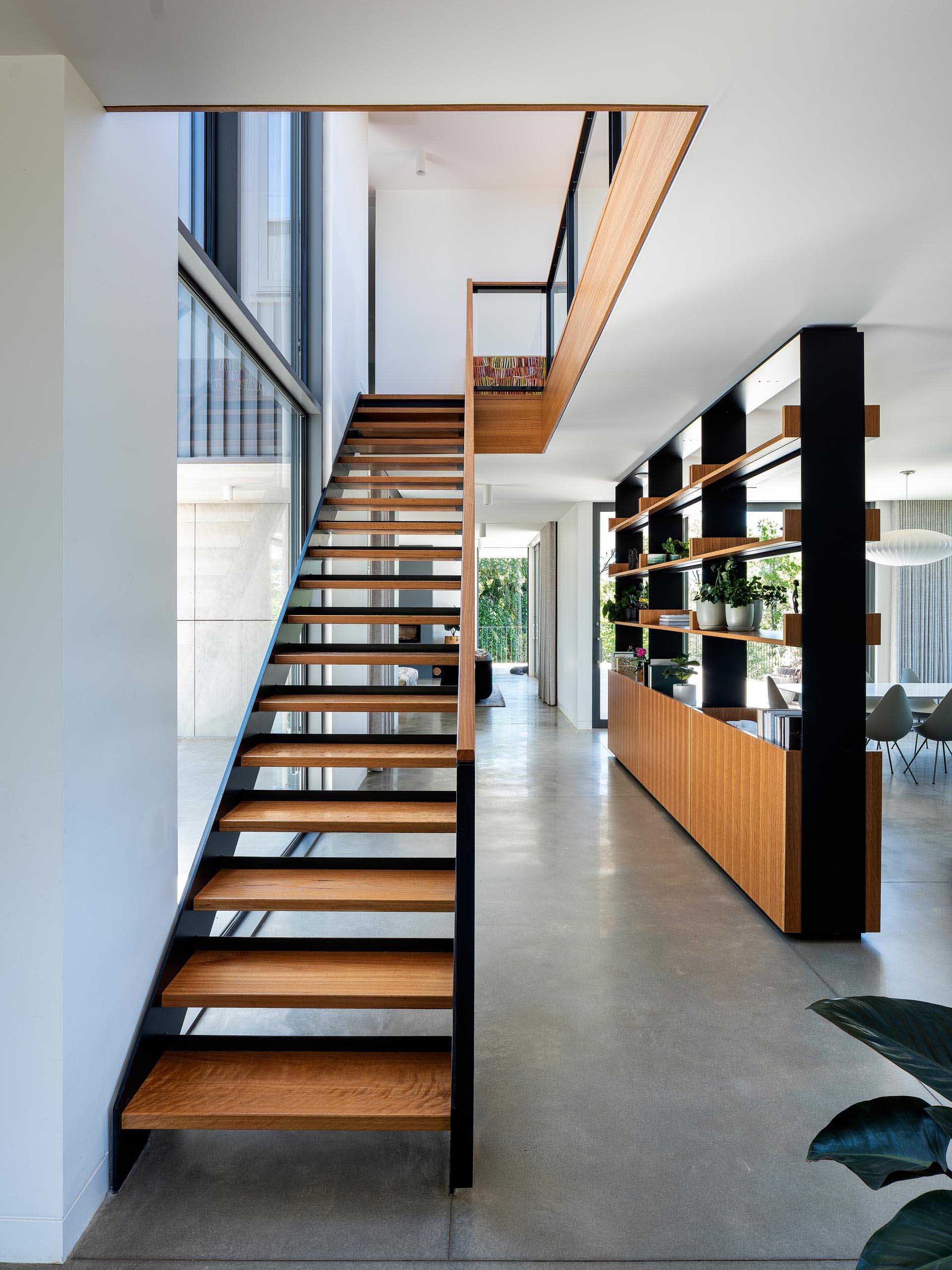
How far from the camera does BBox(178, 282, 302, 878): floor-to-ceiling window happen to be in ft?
9.30

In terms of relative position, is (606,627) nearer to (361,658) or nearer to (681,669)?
(681,669)

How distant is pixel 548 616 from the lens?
1169cm

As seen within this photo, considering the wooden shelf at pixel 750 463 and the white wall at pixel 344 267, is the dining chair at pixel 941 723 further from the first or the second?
the white wall at pixel 344 267

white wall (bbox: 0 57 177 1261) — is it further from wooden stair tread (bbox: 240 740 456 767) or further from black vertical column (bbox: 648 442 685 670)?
black vertical column (bbox: 648 442 685 670)

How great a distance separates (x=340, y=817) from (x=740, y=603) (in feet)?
8.19

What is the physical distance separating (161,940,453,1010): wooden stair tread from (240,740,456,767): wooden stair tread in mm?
694

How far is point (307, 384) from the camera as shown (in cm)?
489

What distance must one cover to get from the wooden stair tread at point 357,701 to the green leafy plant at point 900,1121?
2200 millimetres

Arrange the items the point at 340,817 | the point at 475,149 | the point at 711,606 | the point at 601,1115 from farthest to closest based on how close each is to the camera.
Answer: the point at 475,149
the point at 711,606
the point at 340,817
the point at 601,1115

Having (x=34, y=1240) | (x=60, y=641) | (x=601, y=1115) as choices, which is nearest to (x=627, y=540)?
(x=601, y=1115)

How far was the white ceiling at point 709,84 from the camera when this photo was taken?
5.32ft

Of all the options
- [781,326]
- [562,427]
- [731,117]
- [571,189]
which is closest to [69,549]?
[731,117]

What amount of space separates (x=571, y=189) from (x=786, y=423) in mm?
2771

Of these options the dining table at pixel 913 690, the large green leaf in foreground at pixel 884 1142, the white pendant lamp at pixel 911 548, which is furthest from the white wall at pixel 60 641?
the white pendant lamp at pixel 911 548
